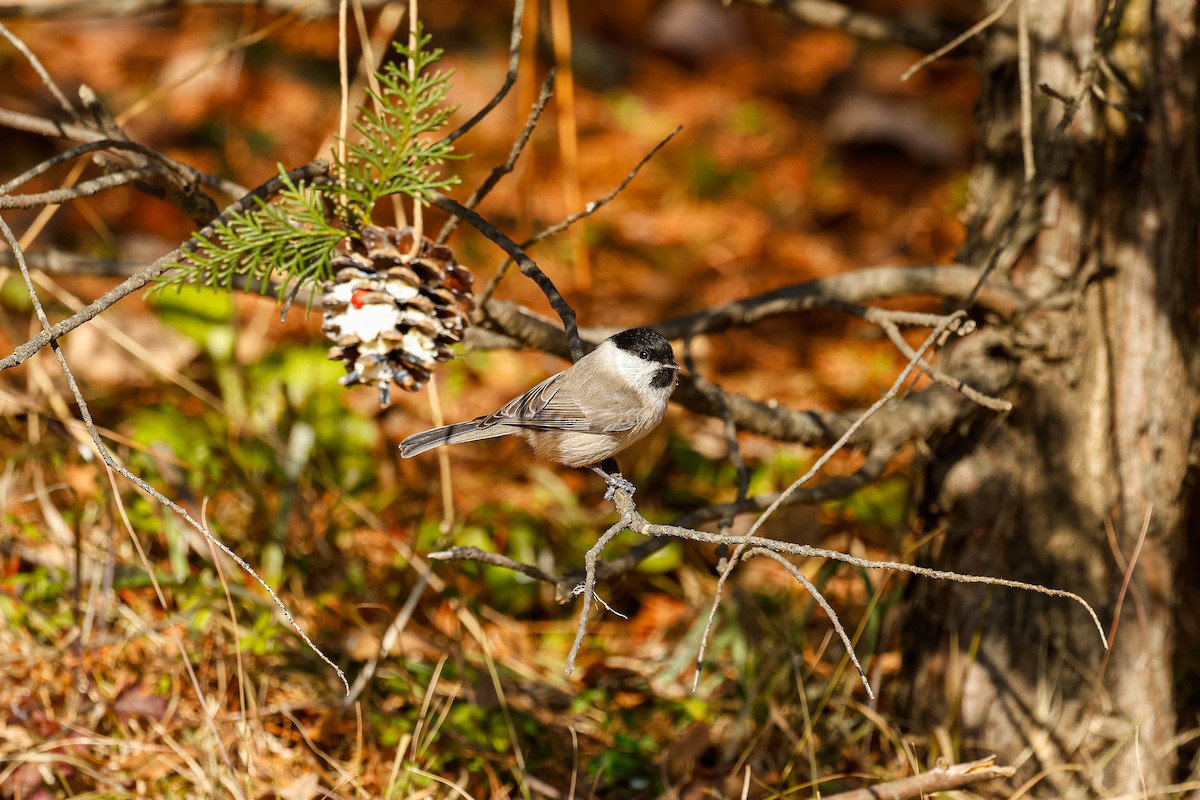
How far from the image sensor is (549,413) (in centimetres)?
224

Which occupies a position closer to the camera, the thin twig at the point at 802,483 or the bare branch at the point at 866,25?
the thin twig at the point at 802,483

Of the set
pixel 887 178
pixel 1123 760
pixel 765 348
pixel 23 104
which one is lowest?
pixel 1123 760

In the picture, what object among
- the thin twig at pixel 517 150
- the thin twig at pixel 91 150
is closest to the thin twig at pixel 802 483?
the thin twig at pixel 517 150

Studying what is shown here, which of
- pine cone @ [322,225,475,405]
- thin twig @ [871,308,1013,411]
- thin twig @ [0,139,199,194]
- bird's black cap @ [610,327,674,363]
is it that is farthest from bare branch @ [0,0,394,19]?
thin twig @ [871,308,1013,411]

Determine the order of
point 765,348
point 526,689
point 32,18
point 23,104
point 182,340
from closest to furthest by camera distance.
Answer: point 32,18 → point 526,689 → point 182,340 → point 765,348 → point 23,104

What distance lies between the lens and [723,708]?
2791 millimetres

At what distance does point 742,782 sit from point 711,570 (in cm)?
102

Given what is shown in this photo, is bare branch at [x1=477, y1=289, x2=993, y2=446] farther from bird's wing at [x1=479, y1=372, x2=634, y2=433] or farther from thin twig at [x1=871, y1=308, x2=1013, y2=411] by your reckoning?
thin twig at [x1=871, y1=308, x2=1013, y2=411]

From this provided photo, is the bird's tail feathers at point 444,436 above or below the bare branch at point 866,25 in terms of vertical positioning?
below

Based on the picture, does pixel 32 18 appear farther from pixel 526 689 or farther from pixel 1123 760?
pixel 1123 760

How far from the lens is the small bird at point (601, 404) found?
6.98 ft

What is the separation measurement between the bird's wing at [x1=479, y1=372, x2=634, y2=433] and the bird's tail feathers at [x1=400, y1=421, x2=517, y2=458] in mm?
29

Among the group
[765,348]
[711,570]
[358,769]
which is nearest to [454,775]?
[358,769]

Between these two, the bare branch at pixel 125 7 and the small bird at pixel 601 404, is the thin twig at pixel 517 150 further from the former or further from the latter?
the bare branch at pixel 125 7
